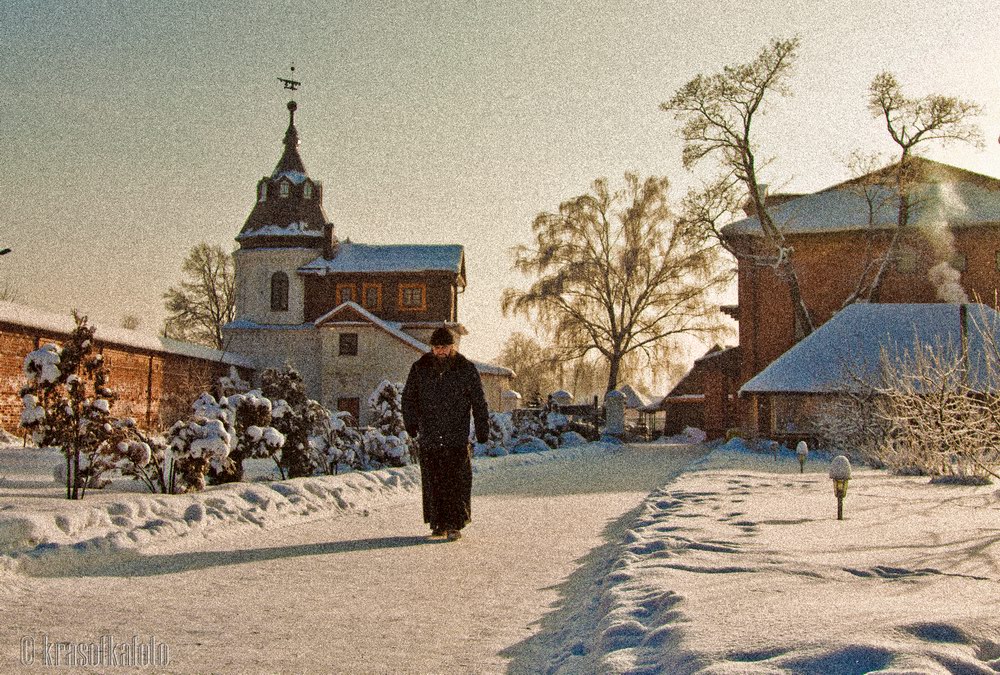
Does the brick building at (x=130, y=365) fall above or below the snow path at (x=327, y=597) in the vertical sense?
above

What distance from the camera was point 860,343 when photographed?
27562mm

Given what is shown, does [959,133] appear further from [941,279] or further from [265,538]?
[265,538]

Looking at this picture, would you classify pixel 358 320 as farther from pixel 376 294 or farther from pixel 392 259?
pixel 392 259

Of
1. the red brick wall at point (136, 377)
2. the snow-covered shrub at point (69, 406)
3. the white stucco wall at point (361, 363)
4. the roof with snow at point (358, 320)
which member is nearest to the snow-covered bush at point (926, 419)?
the snow-covered shrub at point (69, 406)

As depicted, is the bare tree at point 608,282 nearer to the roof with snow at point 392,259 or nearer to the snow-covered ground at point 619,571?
the roof with snow at point 392,259

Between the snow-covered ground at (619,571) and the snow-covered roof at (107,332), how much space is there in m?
12.0

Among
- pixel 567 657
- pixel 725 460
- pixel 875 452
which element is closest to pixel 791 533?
pixel 567 657

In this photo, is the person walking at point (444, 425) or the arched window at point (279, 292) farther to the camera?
the arched window at point (279, 292)

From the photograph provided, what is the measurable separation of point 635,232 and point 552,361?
7.66 m

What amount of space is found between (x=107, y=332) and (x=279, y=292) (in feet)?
61.7

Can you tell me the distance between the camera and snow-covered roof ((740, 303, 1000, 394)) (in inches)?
1030

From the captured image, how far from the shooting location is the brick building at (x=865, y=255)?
36.1 meters

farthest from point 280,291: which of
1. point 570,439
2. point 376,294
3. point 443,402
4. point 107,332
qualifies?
point 443,402

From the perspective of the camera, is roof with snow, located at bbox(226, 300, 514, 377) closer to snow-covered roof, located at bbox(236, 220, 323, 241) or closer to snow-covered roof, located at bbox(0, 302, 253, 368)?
snow-covered roof, located at bbox(0, 302, 253, 368)
